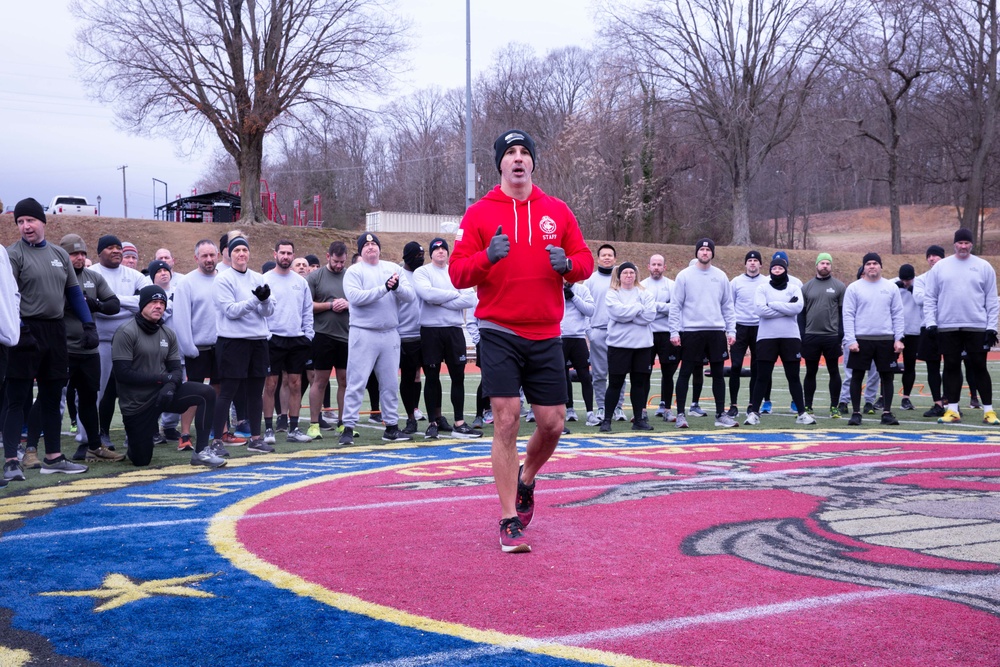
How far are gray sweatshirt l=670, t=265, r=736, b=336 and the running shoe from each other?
6.74 metres

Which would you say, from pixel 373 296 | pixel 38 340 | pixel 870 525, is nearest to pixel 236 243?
pixel 373 296

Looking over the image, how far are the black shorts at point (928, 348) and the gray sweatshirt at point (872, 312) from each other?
1.53 m

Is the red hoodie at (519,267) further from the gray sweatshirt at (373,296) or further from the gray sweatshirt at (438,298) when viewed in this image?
the gray sweatshirt at (438,298)

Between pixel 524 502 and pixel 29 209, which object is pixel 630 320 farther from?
pixel 29 209

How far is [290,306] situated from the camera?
37.0 feet

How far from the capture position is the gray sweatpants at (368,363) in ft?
33.7

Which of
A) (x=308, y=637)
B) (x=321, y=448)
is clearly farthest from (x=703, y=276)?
(x=308, y=637)

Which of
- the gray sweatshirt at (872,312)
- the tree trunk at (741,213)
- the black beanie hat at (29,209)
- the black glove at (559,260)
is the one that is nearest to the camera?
the black glove at (559,260)

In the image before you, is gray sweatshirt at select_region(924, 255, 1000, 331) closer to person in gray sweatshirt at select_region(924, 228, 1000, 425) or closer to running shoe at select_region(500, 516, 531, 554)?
person in gray sweatshirt at select_region(924, 228, 1000, 425)

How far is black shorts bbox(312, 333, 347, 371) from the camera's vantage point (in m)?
11.6

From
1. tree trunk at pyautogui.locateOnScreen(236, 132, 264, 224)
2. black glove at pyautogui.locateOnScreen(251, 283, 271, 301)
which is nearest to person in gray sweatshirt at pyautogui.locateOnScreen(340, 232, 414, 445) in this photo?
black glove at pyautogui.locateOnScreen(251, 283, 271, 301)

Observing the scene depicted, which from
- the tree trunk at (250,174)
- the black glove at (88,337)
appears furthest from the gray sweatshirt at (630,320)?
the tree trunk at (250,174)

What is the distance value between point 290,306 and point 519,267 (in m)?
6.15

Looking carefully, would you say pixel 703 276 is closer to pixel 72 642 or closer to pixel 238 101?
pixel 72 642
